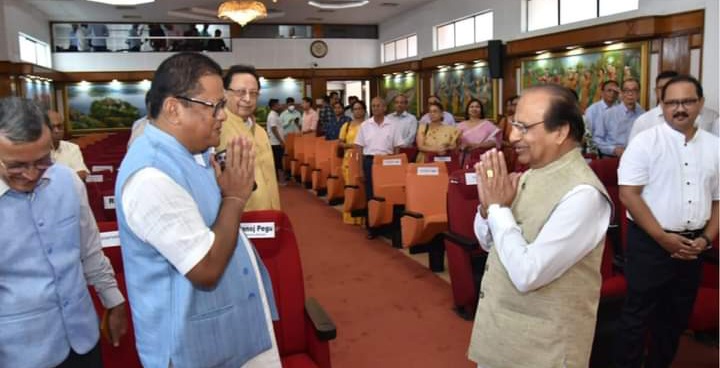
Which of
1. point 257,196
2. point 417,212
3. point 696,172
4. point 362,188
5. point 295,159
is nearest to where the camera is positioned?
point 696,172

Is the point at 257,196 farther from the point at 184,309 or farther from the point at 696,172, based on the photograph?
the point at 696,172

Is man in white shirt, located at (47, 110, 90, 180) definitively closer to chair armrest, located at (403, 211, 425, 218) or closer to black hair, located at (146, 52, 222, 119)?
chair armrest, located at (403, 211, 425, 218)

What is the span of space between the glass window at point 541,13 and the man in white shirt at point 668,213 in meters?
7.45

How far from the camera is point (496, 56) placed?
10.6 meters

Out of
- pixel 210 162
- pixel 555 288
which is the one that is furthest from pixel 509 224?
pixel 210 162

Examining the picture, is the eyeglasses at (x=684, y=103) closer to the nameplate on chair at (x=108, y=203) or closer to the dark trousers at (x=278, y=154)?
the nameplate on chair at (x=108, y=203)

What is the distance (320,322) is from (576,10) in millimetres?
8352

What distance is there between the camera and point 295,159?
10086 millimetres

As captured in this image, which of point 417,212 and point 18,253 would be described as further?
point 417,212

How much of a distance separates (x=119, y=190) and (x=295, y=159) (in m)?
8.80

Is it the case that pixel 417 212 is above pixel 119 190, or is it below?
below

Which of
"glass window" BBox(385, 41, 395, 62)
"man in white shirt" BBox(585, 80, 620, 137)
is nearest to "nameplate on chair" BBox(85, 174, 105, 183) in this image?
"man in white shirt" BBox(585, 80, 620, 137)

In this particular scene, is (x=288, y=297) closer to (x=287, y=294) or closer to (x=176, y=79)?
(x=287, y=294)

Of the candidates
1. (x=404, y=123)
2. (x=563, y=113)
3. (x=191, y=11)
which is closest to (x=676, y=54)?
(x=404, y=123)
